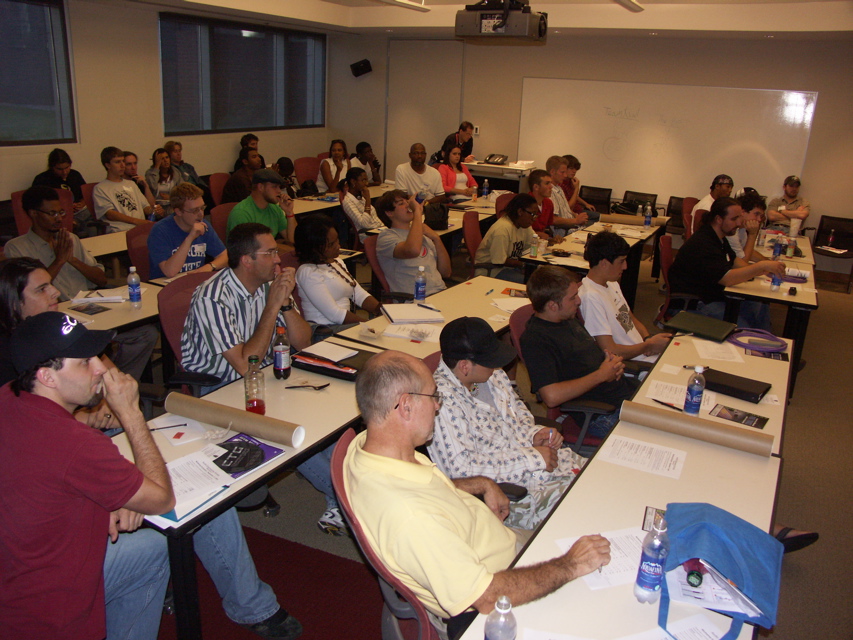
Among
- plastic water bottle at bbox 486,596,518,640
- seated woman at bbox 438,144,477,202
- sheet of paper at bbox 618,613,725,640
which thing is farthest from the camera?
seated woman at bbox 438,144,477,202

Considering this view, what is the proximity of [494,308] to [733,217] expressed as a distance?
7.56 feet

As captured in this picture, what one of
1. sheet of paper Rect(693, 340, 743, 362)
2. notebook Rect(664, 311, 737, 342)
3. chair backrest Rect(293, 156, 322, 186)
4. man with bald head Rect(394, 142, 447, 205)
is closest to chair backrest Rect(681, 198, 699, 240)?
man with bald head Rect(394, 142, 447, 205)

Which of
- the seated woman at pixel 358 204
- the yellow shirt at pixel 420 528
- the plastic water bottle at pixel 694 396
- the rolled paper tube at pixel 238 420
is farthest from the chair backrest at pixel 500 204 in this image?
the yellow shirt at pixel 420 528

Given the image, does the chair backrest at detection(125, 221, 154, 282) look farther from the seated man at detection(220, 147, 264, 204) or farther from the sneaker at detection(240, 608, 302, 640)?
the seated man at detection(220, 147, 264, 204)

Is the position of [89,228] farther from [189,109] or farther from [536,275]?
[536,275]

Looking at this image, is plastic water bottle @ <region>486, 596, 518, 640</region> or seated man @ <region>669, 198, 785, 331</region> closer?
plastic water bottle @ <region>486, 596, 518, 640</region>

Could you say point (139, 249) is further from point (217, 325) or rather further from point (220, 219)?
point (217, 325)

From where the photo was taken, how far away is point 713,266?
5.20 meters

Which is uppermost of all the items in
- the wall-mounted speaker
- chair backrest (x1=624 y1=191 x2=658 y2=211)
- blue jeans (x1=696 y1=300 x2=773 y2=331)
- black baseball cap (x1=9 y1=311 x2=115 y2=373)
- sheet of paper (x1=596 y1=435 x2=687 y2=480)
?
the wall-mounted speaker

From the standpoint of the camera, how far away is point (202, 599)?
111 inches

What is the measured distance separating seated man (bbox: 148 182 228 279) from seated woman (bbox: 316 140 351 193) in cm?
447

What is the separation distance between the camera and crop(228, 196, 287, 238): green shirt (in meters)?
5.57

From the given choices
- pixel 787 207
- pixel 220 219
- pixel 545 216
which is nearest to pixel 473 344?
pixel 220 219

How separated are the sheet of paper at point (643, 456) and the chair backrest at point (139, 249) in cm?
360
